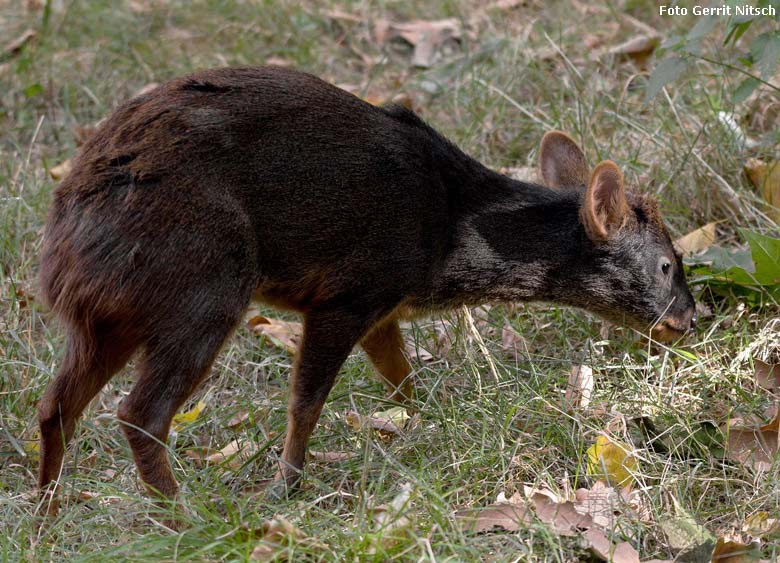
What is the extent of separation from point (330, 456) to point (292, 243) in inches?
33.1

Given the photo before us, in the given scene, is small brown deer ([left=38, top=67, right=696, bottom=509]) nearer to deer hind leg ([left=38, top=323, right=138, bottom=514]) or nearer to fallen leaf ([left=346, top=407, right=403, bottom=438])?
deer hind leg ([left=38, top=323, right=138, bottom=514])

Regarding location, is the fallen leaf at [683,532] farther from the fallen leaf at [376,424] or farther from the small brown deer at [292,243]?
the small brown deer at [292,243]

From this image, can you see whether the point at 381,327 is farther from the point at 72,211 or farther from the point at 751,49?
the point at 751,49

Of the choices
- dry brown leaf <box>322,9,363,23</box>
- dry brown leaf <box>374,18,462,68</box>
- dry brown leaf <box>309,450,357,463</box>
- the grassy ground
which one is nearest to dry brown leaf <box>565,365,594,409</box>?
the grassy ground

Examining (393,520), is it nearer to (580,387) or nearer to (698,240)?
(580,387)

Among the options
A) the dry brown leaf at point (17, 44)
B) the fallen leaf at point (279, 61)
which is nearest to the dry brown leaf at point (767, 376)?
the fallen leaf at point (279, 61)

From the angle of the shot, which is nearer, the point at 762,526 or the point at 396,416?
the point at 762,526

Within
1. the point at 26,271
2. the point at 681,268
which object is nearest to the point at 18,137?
the point at 26,271

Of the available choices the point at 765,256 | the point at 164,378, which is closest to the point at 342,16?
the point at 765,256

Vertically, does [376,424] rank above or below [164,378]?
below

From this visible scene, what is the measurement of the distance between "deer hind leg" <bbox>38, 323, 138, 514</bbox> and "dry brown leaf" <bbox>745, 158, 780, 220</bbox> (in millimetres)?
3011

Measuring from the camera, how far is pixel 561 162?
15.6 ft

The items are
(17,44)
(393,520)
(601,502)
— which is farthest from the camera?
(17,44)

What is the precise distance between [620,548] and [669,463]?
0.60 metres
